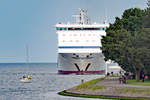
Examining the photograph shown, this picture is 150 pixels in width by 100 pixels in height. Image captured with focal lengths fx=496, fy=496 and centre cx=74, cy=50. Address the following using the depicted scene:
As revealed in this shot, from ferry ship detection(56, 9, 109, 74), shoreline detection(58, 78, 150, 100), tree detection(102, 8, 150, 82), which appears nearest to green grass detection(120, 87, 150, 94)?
shoreline detection(58, 78, 150, 100)

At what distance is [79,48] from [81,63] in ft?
13.3

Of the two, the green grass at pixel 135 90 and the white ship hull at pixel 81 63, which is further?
the white ship hull at pixel 81 63

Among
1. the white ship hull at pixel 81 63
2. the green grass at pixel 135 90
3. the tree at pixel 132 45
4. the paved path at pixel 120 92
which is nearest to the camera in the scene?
the paved path at pixel 120 92

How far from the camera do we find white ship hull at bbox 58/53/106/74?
5157 inches

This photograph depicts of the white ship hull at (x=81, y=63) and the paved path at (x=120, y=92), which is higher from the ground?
the white ship hull at (x=81, y=63)

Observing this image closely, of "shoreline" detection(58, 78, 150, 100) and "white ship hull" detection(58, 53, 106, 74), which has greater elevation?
"white ship hull" detection(58, 53, 106, 74)

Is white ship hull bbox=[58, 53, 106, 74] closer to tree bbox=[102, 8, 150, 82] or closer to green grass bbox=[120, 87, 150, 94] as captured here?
tree bbox=[102, 8, 150, 82]

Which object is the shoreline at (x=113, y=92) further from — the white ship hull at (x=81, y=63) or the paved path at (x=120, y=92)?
the white ship hull at (x=81, y=63)

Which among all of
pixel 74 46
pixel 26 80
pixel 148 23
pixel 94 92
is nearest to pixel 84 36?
pixel 74 46

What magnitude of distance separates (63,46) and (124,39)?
67.9 m

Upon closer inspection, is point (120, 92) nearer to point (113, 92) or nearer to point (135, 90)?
point (113, 92)

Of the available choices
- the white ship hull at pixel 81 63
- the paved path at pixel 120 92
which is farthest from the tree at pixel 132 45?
the white ship hull at pixel 81 63

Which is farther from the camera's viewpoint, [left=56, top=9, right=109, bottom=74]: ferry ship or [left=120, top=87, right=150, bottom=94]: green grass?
[left=56, top=9, right=109, bottom=74]: ferry ship

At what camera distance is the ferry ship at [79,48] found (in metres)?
132
